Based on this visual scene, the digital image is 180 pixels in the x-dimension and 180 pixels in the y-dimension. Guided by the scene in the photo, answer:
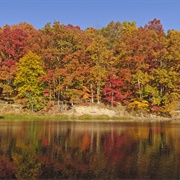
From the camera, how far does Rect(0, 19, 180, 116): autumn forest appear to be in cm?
5662

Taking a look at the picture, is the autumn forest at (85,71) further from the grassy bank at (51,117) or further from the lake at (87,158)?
the lake at (87,158)

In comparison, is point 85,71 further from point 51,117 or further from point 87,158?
point 87,158

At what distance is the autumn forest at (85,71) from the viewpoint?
56.6 metres

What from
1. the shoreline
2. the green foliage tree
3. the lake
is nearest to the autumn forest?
the green foliage tree

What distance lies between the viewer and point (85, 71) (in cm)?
5725

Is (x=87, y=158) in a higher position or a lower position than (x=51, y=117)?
lower

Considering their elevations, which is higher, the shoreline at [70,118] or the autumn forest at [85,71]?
the autumn forest at [85,71]

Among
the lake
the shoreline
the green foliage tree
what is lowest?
the lake

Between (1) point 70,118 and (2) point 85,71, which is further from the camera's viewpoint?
(2) point 85,71

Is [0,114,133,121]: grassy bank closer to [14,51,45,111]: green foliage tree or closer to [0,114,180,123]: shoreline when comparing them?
[0,114,180,123]: shoreline

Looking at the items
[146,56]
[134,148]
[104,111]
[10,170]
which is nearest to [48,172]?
[10,170]

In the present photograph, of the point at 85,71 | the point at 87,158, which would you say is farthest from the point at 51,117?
the point at 87,158

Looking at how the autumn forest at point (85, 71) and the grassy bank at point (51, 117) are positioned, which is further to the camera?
the autumn forest at point (85, 71)

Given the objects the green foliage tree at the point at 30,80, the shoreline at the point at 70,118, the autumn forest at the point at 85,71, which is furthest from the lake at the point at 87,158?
the autumn forest at the point at 85,71
